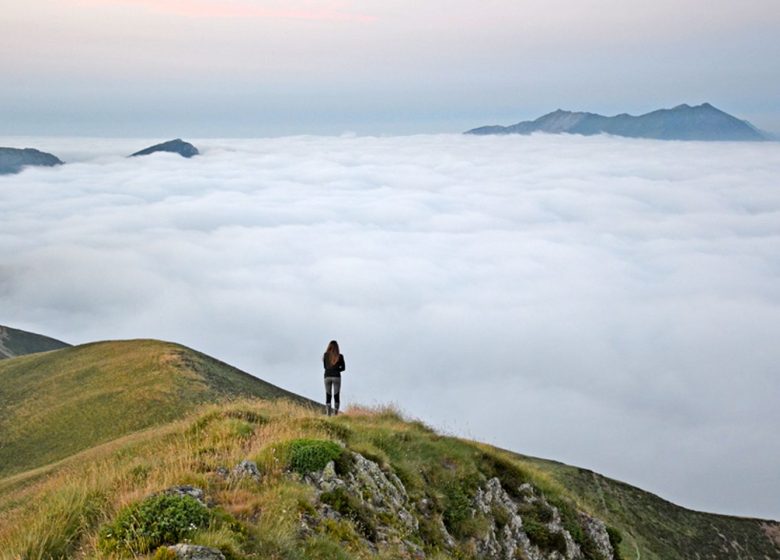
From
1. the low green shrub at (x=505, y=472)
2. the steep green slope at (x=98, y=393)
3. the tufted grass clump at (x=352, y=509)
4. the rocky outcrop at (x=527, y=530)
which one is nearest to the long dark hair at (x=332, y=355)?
the low green shrub at (x=505, y=472)

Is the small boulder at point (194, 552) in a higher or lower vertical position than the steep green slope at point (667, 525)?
higher

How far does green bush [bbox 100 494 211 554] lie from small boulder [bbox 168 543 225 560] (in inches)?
19.8

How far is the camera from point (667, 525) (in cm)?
7462

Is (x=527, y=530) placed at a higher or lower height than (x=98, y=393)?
higher

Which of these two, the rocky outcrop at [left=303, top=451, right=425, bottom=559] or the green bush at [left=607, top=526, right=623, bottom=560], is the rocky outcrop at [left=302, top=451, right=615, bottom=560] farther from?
the green bush at [left=607, top=526, right=623, bottom=560]

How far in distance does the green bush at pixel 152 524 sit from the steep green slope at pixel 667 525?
59.8 meters

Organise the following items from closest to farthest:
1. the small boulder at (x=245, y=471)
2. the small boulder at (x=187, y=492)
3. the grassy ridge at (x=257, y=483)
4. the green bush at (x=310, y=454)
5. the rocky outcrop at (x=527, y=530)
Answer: the grassy ridge at (x=257, y=483), the small boulder at (x=187, y=492), the small boulder at (x=245, y=471), the green bush at (x=310, y=454), the rocky outcrop at (x=527, y=530)

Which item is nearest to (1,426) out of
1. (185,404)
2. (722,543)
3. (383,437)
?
(185,404)

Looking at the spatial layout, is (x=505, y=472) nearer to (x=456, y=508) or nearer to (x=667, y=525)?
(x=456, y=508)

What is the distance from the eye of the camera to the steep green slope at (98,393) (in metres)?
57.4

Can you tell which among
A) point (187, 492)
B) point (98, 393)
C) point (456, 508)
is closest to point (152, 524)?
point (187, 492)

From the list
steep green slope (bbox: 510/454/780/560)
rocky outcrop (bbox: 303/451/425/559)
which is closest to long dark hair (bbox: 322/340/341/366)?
rocky outcrop (bbox: 303/451/425/559)

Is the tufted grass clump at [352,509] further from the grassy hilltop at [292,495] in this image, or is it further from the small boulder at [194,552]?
the small boulder at [194,552]

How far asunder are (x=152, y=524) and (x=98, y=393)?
221 ft
